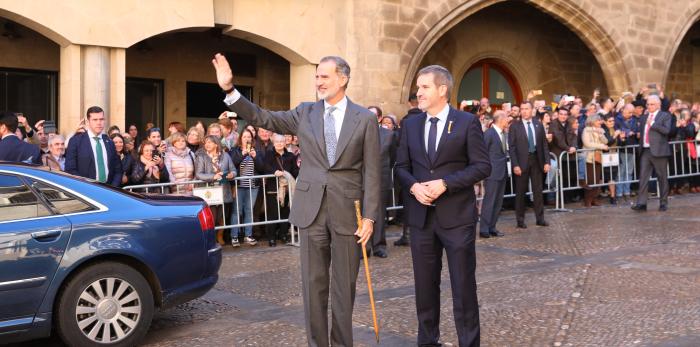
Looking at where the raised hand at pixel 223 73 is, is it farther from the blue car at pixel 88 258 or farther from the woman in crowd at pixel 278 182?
the woman in crowd at pixel 278 182

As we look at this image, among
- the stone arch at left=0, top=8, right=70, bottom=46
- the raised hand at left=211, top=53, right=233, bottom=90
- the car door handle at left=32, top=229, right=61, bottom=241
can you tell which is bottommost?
the car door handle at left=32, top=229, right=61, bottom=241

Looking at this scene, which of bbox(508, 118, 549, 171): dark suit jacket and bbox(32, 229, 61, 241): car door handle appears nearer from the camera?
bbox(32, 229, 61, 241): car door handle

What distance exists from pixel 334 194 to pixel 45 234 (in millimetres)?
2118

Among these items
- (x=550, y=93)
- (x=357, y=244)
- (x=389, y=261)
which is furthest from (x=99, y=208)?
(x=550, y=93)

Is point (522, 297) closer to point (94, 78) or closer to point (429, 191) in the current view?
point (429, 191)

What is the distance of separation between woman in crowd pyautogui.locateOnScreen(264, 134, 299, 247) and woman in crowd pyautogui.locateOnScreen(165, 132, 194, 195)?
1.09 m

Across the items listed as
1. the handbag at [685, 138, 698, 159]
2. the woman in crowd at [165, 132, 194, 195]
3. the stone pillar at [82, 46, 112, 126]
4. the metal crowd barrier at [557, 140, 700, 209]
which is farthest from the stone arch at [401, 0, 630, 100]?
the woman in crowd at [165, 132, 194, 195]

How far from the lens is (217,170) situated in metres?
10.6

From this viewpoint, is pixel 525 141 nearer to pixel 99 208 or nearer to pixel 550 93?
pixel 99 208

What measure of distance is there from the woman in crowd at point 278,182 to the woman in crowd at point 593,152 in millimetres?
6432

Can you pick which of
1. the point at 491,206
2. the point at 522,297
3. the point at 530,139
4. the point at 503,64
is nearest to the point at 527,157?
the point at 530,139

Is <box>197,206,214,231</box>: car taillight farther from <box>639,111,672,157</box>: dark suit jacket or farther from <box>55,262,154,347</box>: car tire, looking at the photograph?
<box>639,111,672,157</box>: dark suit jacket

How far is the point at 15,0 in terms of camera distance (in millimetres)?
11930

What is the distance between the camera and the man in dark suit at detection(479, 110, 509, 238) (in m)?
11.4
